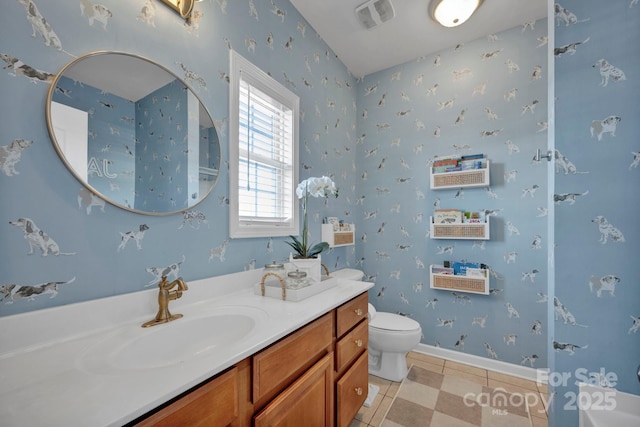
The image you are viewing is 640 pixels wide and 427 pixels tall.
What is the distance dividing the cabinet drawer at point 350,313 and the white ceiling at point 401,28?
2.10 metres

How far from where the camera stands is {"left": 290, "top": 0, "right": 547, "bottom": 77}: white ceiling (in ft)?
6.19

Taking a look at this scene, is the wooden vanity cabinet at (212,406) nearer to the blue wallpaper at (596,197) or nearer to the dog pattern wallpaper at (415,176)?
the dog pattern wallpaper at (415,176)

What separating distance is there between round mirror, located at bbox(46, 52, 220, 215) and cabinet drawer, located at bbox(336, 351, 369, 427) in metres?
1.18

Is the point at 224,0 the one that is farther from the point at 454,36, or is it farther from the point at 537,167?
the point at 537,167

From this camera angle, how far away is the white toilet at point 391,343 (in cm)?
186

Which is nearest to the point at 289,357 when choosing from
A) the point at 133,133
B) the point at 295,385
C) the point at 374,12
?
the point at 295,385

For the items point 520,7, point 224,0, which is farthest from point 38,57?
point 520,7

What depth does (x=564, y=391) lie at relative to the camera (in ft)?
3.26

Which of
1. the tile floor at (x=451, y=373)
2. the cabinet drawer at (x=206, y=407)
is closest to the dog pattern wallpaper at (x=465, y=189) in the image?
the tile floor at (x=451, y=373)

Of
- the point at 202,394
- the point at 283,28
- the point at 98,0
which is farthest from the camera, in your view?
the point at 283,28

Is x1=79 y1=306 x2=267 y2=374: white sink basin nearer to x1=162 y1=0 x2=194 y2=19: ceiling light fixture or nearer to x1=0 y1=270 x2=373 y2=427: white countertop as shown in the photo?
x1=0 y1=270 x2=373 y2=427: white countertop

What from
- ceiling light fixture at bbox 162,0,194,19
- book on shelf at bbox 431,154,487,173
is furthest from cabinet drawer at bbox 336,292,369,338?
ceiling light fixture at bbox 162,0,194,19

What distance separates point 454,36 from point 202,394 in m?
2.92

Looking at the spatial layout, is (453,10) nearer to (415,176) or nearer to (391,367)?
(415,176)
